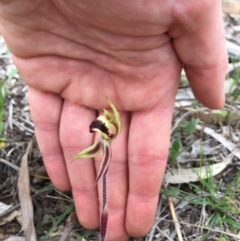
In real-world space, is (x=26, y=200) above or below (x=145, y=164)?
below

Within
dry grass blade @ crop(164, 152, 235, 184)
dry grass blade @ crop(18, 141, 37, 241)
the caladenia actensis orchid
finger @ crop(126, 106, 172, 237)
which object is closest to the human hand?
finger @ crop(126, 106, 172, 237)

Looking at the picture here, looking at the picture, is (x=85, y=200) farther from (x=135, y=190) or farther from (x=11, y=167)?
(x=11, y=167)

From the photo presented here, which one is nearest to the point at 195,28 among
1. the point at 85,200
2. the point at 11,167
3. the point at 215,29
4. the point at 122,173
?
the point at 215,29

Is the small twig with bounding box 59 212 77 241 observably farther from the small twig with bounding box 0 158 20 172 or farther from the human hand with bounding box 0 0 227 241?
the small twig with bounding box 0 158 20 172

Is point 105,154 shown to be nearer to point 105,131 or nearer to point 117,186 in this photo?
point 105,131

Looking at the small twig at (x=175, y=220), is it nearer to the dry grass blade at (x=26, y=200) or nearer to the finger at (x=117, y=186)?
the finger at (x=117, y=186)

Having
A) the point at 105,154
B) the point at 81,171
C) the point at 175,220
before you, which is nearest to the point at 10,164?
the point at 81,171

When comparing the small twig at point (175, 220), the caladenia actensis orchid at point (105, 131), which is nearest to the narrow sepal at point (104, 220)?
the caladenia actensis orchid at point (105, 131)
